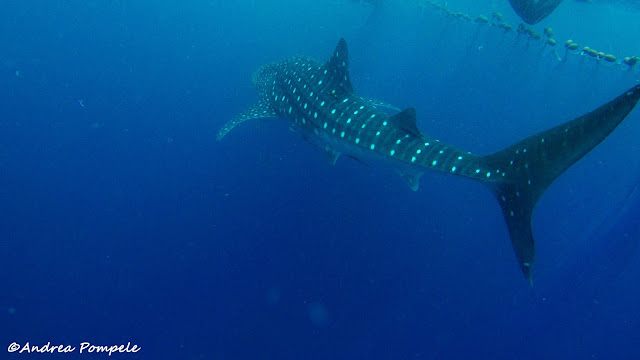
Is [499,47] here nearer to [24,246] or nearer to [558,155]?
[558,155]

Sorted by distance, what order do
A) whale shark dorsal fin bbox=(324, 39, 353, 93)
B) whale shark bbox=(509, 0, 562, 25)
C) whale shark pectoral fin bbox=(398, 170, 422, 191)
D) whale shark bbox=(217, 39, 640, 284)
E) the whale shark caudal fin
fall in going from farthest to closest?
whale shark bbox=(509, 0, 562, 25), whale shark dorsal fin bbox=(324, 39, 353, 93), whale shark pectoral fin bbox=(398, 170, 422, 191), whale shark bbox=(217, 39, 640, 284), the whale shark caudal fin

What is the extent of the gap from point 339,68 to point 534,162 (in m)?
3.44

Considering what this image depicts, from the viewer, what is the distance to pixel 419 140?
16.9ft

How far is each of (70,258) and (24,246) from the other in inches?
47.9

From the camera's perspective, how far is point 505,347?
396 inches

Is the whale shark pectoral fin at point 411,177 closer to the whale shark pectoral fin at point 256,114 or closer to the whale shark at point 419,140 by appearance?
the whale shark at point 419,140

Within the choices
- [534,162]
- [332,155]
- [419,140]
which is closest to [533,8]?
[332,155]

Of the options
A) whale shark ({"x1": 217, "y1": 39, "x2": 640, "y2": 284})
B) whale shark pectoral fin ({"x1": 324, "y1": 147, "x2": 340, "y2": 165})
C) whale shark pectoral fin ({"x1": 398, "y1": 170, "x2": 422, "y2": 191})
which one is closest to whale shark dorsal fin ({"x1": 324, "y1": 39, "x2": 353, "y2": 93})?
whale shark ({"x1": 217, "y1": 39, "x2": 640, "y2": 284})

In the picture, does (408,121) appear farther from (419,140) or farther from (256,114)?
(256,114)

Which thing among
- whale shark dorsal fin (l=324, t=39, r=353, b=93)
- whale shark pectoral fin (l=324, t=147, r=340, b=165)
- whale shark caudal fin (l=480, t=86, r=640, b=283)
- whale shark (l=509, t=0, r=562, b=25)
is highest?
whale shark (l=509, t=0, r=562, b=25)

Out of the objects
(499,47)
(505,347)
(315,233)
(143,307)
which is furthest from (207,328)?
(499,47)

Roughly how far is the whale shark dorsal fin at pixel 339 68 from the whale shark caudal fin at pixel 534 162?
2723mm

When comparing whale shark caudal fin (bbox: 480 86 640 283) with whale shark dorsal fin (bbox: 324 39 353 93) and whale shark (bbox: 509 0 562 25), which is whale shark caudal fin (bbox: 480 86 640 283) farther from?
whale shark (bbox: 509 0 562 25)

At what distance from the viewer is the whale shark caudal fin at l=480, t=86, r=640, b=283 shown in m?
3.13
